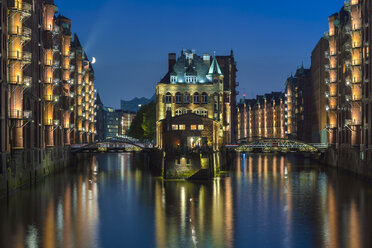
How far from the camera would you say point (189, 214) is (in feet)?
183

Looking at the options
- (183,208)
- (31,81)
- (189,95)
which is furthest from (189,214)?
(189,95)

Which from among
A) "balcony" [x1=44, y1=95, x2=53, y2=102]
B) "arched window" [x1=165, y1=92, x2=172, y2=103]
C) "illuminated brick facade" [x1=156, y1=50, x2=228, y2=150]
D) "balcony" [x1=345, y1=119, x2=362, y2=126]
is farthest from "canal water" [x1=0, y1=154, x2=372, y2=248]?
"arched window" [x1=165, y1=92, x2=172, y2=103]

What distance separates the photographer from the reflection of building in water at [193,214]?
145ft

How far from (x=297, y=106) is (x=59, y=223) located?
150882 mm

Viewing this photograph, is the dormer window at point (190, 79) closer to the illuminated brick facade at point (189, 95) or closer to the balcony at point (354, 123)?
the illuminated brick facade at point (189, 95)

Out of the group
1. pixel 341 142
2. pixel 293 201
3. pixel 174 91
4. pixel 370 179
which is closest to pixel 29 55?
pixel 293 201

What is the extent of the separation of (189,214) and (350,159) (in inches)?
1834

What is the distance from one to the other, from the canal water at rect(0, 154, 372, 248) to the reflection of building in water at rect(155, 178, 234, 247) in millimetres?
80

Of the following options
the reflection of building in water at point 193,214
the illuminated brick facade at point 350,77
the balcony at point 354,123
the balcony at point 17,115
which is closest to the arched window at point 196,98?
the illuminated brick facade at point 350,77

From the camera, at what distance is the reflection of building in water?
4409cm

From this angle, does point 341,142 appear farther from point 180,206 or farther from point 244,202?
point 180,206

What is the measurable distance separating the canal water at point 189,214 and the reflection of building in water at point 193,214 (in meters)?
0.08

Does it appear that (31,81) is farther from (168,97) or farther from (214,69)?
(214,69)

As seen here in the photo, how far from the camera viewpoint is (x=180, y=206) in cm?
6094
